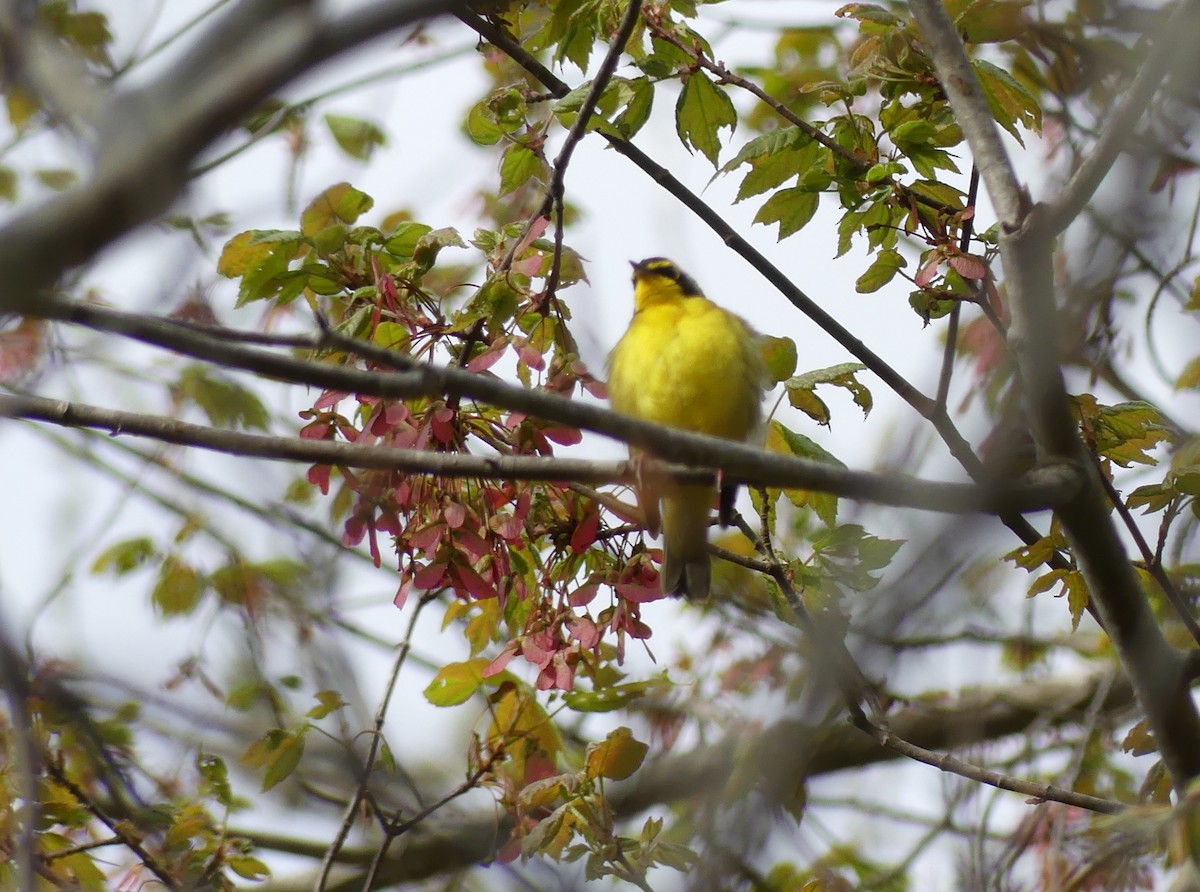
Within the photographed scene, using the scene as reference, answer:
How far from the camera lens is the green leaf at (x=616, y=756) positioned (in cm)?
304

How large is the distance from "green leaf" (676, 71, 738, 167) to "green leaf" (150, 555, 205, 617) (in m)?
3.27

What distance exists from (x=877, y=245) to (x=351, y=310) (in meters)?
1.50

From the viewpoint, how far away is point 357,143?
211 inches

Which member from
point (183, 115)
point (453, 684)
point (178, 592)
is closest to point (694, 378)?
point (453, 684)

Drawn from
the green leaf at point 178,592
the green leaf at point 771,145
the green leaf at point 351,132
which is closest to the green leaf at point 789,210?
the green leaf at point 771,145

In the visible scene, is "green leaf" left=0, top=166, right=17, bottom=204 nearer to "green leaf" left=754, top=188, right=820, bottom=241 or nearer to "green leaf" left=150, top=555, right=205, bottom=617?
"green leaf" left=150, top=555, right=205, bottom=617

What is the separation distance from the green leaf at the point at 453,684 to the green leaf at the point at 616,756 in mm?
565

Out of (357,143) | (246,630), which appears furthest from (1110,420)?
(357,143)

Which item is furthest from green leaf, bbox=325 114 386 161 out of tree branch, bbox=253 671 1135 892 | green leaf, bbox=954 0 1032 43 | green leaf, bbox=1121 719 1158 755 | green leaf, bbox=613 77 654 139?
green leaf, bbox=1121 719 1158 755

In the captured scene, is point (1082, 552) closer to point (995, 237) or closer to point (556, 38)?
point (995, 237)

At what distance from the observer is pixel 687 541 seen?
3.94m

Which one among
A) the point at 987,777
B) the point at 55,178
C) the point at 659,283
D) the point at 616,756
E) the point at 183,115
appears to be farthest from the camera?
the point at 55,178

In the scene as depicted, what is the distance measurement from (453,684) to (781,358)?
1.35 meters

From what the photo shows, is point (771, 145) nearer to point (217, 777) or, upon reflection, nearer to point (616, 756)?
point (616, 756)
